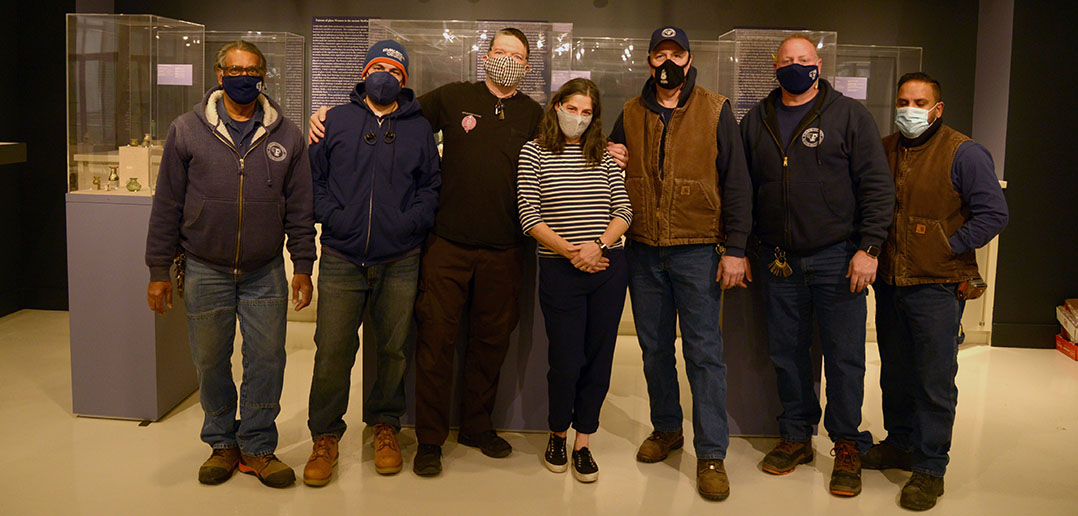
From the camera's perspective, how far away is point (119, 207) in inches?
160

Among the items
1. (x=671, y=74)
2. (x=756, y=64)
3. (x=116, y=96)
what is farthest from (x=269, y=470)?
(x=756, y=64)

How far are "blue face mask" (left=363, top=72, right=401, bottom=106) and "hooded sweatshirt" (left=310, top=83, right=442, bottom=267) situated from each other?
69mm

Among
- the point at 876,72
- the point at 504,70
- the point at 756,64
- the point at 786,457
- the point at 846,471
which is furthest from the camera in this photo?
the point at 876,72

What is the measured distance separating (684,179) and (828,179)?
562 millimetres

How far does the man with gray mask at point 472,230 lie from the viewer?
3500mm

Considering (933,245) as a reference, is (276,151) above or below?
above

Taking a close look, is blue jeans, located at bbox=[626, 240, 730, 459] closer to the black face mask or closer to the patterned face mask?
the black face mask

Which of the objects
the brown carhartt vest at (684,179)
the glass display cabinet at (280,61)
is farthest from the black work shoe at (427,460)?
the glass display cabinet at (280,61)

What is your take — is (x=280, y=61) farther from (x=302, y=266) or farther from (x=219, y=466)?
(x=219, y=466)

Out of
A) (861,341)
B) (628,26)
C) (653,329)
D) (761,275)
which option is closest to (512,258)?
(653,329)

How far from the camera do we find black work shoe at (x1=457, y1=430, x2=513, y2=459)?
12.5ft

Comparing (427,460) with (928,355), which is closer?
(928,355)

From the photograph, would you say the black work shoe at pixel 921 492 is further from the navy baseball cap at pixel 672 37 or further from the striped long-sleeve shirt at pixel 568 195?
the navy baseball cap at pixel 672 37

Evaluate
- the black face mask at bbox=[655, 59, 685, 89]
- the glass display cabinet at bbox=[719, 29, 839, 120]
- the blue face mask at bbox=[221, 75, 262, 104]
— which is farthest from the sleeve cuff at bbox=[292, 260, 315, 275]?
the glass display cabinet at bbox=[719, 29, 839, 120]
